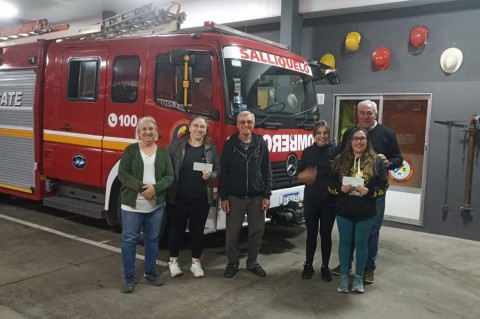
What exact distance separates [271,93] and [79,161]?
2750 millimetres

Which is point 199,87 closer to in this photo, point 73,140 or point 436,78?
point 73,140

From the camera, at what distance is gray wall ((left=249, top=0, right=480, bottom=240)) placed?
6445 mm

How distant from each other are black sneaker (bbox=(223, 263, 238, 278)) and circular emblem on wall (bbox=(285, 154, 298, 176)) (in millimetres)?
1390

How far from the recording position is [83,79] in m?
5.69

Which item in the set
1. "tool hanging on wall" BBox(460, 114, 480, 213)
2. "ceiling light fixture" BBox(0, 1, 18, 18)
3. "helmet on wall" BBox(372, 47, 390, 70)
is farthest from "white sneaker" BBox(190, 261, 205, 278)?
"ceiling light fixture" BBox(0, 1, 18, 18)

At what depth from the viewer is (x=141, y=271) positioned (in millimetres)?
4484

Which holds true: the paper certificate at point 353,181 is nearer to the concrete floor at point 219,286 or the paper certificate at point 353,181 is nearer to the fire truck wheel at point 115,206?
the concrete floor at point 219,286

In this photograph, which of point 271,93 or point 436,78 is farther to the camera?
point 436,78

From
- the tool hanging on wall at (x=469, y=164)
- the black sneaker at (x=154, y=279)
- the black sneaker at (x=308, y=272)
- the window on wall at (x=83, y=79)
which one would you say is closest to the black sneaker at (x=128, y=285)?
the black sneaker at (x=154, y=279)

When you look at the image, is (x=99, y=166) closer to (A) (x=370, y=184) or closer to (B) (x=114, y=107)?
(B) (x=114, y=107)

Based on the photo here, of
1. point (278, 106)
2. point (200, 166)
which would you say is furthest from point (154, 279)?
A: point (278, 106)

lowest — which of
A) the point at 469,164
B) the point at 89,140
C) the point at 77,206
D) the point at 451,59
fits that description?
the point at 77,206

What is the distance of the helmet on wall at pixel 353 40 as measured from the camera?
760 cm

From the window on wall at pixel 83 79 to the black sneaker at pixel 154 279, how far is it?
259cm
